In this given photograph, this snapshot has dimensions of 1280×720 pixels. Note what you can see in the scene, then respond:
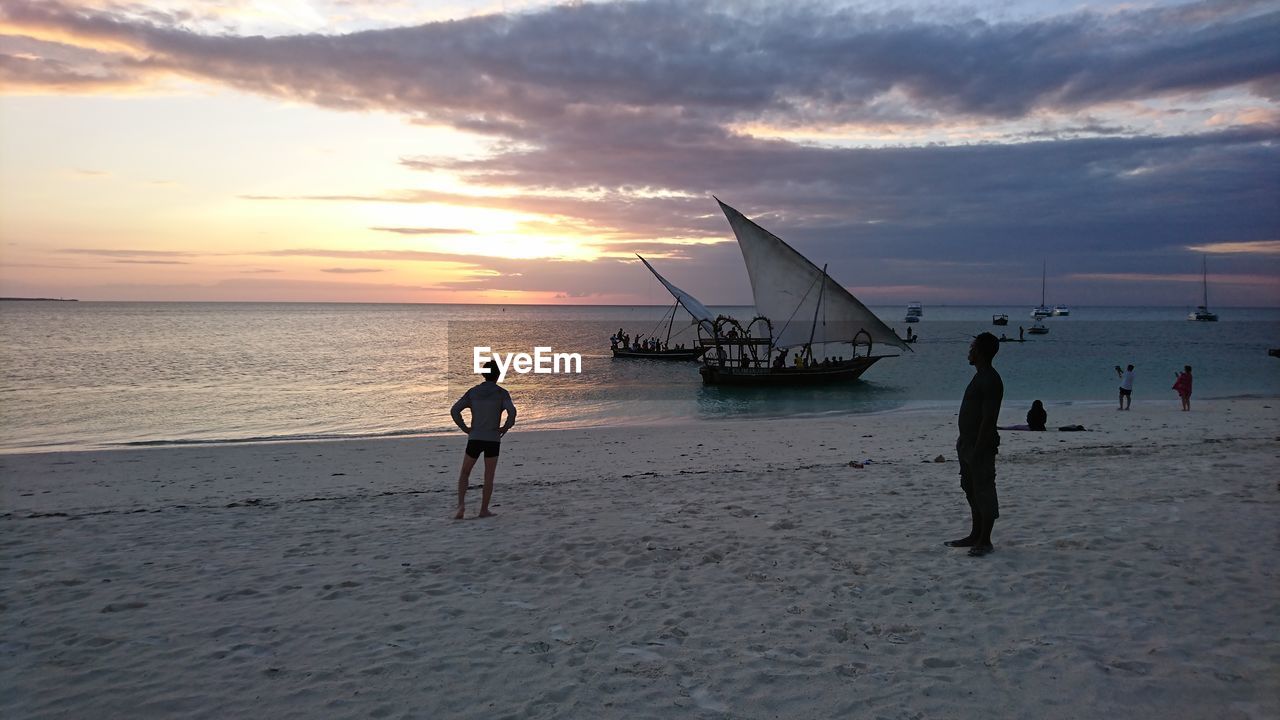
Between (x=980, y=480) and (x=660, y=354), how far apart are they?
54030 millimetres

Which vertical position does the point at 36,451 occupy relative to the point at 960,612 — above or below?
below

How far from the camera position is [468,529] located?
26.5ft

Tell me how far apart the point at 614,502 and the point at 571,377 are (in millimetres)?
39431

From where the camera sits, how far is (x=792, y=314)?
40719 mm

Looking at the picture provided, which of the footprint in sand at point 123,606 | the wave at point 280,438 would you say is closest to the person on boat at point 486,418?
the footprint in sand at point 123,606

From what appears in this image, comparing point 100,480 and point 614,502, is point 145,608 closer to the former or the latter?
point 614,502

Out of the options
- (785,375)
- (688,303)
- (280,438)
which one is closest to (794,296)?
(785,375)

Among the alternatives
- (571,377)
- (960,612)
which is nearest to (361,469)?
(960,612)

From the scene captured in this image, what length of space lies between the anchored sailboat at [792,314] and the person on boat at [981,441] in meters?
32.3

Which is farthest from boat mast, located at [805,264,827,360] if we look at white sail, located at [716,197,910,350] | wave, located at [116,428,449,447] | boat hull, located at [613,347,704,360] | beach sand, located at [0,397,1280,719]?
beach sand, located at [0,397,1280,719]

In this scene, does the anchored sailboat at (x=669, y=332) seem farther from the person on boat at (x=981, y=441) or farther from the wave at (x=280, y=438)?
the person on boat at (x=981, y=441)

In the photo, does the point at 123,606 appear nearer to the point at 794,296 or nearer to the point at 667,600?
the point at 667,600

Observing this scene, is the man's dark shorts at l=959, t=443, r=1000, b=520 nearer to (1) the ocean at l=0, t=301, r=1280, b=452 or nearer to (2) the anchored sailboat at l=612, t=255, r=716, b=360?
(1) the ocean at l=0, t=301, r=1280, b=452

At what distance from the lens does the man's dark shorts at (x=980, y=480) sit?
650cm
